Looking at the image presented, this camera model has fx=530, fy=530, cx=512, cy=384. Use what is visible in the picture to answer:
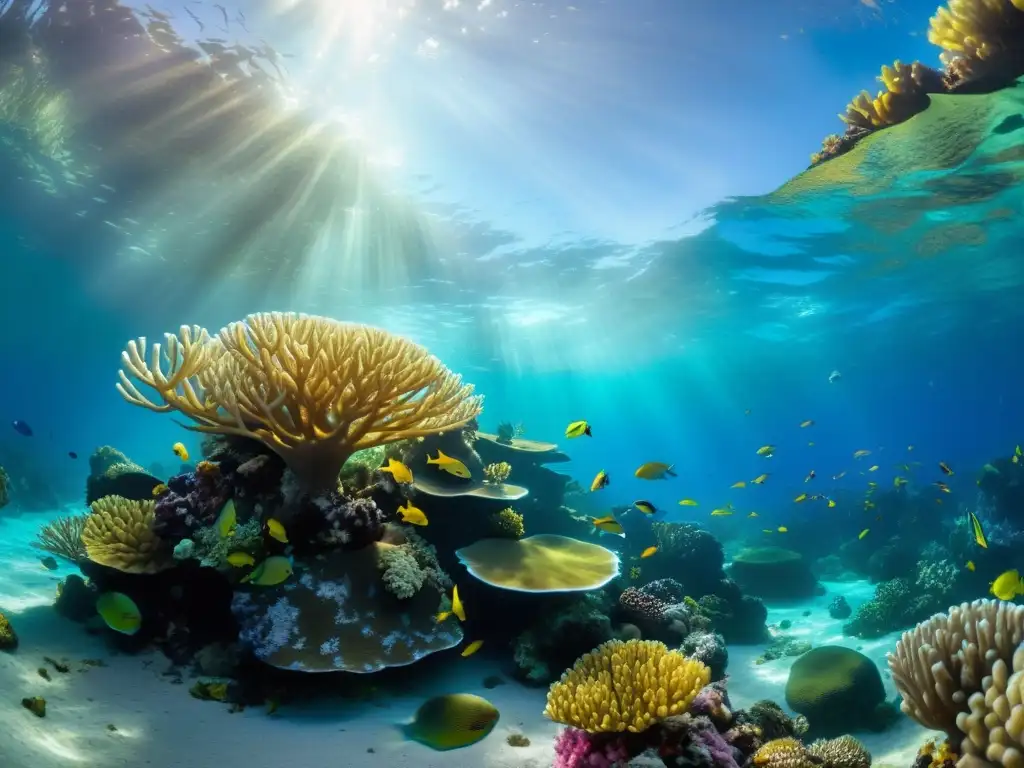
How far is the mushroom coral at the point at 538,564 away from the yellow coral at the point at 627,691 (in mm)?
1557

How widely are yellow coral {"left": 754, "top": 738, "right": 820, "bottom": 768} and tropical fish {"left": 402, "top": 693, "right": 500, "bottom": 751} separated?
2232 mm

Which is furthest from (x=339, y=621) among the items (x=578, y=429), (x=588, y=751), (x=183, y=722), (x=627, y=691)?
(x=578, y=429)

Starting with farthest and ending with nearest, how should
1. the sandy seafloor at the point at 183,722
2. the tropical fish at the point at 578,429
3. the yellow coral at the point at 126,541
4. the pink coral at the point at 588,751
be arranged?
1. the tropical fish at the point at 578,429
2. the yellow coral at the point at 126,541
3. the pink coral at the point at 588,751
4. the sandy seafloor at the point at 183,722

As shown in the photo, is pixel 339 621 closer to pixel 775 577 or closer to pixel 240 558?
pixel 240 558

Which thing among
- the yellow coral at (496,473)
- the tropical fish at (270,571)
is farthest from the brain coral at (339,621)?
the yellow coral at (496,473)

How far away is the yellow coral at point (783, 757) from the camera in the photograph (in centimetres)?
431

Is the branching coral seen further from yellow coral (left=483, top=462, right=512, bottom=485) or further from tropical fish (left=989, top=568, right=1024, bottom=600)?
tropical fish (left=989, top=568, right=1024, bottom=600)

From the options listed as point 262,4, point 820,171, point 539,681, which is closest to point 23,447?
point 262,4

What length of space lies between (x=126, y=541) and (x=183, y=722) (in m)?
2.19

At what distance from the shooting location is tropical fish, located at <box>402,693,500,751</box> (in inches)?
178

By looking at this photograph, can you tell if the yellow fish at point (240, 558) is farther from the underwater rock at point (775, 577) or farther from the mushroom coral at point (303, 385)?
the underwater rock at point (775, 577)

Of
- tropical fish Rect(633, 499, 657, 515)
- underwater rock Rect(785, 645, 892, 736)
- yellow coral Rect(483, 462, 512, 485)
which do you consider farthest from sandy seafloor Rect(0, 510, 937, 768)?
yellow coral Rect(483, 462, 512, 485)

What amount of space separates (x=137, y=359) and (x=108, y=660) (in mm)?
3008

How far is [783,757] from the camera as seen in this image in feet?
14.3
